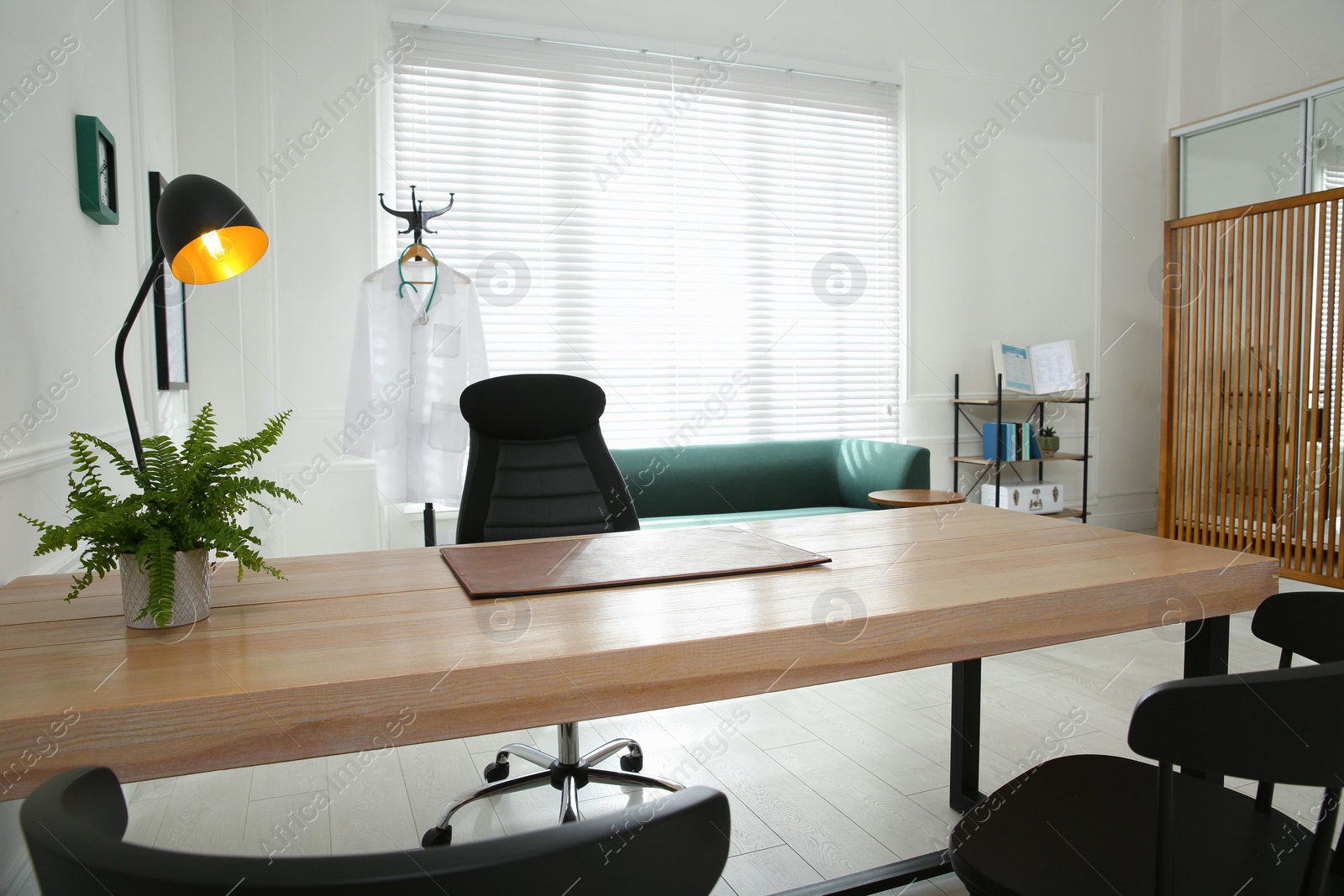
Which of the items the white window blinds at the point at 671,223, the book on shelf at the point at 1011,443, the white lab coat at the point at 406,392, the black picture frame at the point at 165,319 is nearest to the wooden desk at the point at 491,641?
the black picture frame at the point at 165,319

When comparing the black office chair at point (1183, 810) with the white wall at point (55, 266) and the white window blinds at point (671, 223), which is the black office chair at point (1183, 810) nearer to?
the white wall at point (55, 266)

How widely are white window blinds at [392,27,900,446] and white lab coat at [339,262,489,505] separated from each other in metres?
0.76

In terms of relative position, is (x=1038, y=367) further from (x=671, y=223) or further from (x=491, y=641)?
(x=491, y=641)

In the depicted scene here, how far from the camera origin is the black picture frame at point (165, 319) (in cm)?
286

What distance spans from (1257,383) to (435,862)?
554 centimetres

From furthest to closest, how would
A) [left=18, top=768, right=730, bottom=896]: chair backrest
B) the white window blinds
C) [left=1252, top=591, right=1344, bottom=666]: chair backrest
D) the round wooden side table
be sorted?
the white window blinds
the round wooden side table
[left=1252, top=591, right=1344, bottom=666]: chair backrest
[left=18, top=768, right=730, bottom=896]: chair backrest

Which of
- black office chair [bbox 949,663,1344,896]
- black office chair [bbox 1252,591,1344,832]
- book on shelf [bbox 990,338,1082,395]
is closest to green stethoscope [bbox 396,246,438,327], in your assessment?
black office chair [bbox 949,663,1344,896]

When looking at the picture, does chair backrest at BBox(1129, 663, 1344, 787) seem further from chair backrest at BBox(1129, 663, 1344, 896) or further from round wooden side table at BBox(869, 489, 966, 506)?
round wooden side table at BBox(869, 489, 966, 506)

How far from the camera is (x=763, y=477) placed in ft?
14.8

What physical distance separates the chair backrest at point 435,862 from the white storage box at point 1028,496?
481 cm

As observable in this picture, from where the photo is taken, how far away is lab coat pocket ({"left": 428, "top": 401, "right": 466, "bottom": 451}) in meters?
3.44

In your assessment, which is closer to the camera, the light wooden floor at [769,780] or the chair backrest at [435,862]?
the chair backrest at [435,862]

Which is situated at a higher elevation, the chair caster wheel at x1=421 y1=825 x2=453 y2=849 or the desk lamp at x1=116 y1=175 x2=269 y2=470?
the desk lamp at x1=116 y1=175 x2=269 y2=470

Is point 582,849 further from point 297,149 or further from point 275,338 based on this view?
point 297,149
